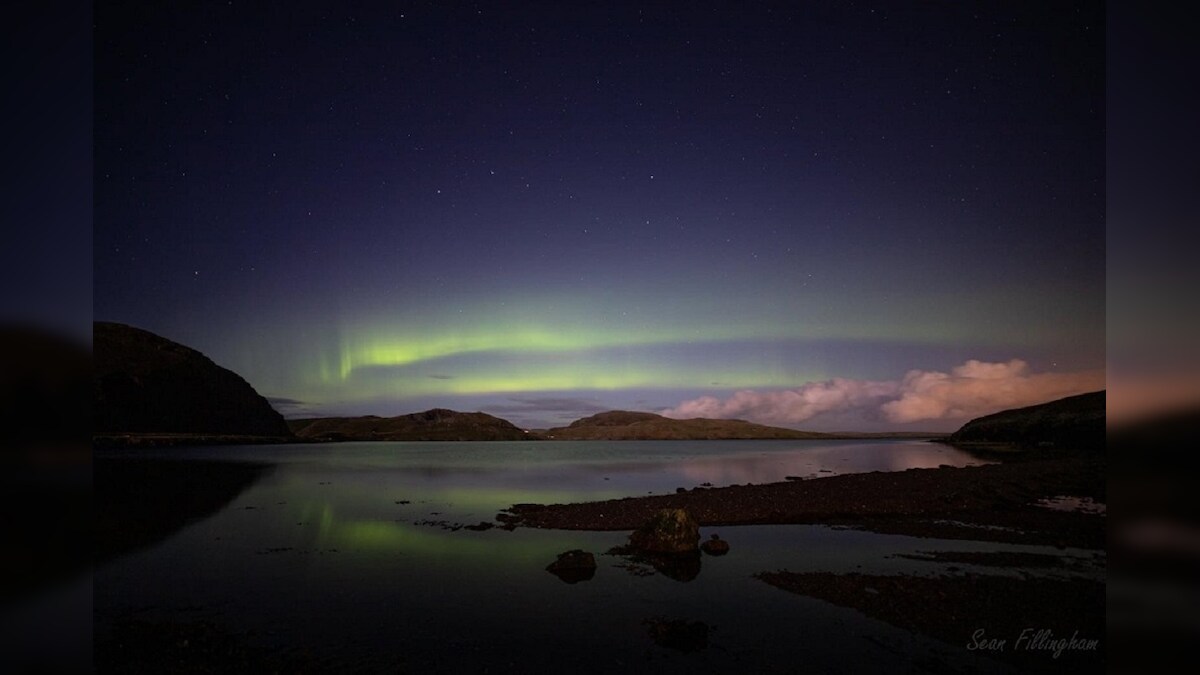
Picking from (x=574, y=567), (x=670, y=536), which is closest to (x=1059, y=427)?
(x=670, y=536)

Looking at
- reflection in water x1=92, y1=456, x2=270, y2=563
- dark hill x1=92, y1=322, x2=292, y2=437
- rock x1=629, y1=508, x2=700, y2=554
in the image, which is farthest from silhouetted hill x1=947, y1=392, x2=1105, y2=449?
dark hill x1=92, y1=322, x2=292, y2=437

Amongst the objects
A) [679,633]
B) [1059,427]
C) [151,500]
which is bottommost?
[1059,427]

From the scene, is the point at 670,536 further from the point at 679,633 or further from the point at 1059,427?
the point at 1059,427

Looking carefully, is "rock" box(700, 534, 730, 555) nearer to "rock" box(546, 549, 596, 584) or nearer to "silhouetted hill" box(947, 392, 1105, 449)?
"rock" box(546, 549, 596, 584)

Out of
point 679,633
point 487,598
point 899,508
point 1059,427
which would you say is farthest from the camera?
point 1059,427

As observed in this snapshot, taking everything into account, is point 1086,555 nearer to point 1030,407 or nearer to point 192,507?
point 192,507

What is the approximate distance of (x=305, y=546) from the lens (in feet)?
90.2

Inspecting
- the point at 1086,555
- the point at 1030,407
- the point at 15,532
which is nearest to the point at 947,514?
the point at 1086,555

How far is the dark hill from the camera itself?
14850 cm

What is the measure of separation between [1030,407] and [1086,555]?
167817 mm

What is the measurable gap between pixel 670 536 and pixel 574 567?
466 centimetres

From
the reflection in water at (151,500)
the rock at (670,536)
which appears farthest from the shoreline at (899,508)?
the reflection in water at (151,500)

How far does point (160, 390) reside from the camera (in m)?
163

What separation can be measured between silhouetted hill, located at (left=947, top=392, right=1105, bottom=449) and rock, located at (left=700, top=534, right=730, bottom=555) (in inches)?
3511
